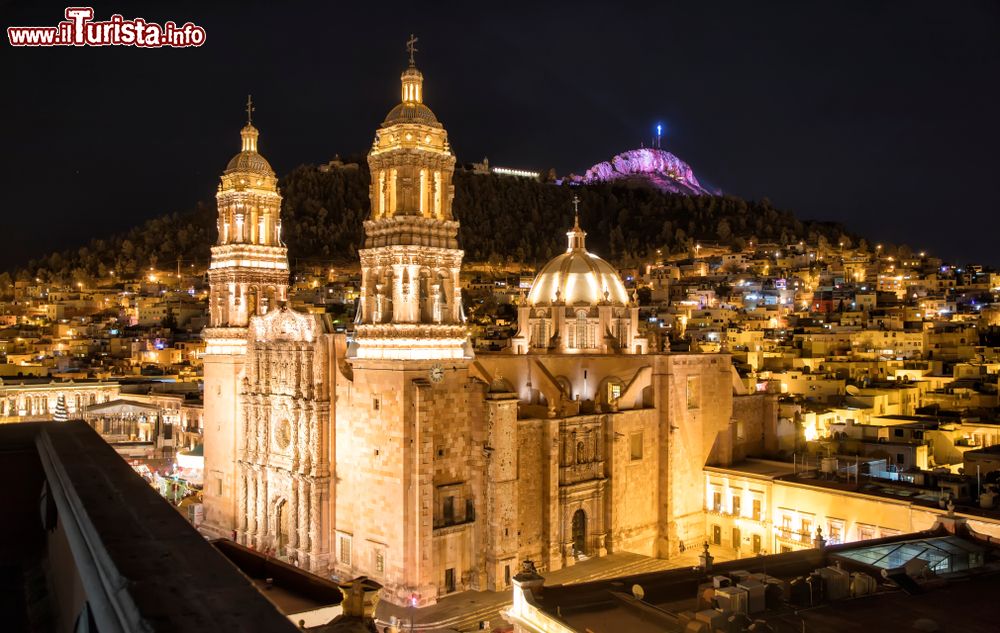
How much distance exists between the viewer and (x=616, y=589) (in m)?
18.1

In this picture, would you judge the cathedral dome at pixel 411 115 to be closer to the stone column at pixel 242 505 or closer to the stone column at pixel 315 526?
the stone column at pixel 315 526

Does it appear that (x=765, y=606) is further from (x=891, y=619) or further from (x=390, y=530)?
(x=390, y=530)

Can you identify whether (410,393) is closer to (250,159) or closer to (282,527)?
(282,527)

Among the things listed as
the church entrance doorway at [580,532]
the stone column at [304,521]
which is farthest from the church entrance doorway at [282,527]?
the church entrance doorway at [580,532]

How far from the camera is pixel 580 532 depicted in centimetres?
3397

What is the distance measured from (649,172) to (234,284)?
156 meters

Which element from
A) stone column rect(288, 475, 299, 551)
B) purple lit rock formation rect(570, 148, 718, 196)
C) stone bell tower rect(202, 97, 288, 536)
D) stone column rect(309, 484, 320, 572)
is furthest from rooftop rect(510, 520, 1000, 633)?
purple lit rock formation rect(570, 148, 718, 196)

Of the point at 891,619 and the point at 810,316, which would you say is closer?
the point at 891,619

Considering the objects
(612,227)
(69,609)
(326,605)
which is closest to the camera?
(69,609)

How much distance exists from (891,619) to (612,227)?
14197 centimetres

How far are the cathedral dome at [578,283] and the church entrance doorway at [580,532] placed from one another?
10481 mm

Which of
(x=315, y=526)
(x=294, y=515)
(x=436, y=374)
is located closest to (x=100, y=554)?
(x=436, y=374)

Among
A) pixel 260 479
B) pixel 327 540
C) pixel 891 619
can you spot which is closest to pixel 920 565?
pixel 891 619

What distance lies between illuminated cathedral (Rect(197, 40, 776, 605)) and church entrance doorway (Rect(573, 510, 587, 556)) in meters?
0.06
